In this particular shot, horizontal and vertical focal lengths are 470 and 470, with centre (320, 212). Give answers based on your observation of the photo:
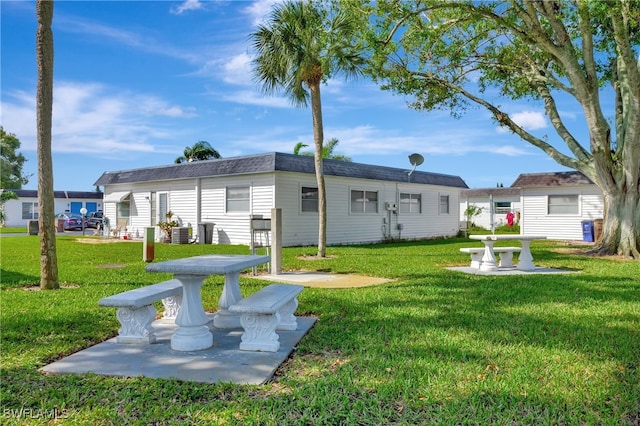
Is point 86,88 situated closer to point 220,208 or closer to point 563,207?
point 220,208

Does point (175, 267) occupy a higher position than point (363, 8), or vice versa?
point (363, 8)

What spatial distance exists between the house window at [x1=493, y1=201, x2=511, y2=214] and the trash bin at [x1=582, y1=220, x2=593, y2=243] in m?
11.8

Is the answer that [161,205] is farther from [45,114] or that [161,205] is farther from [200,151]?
[200,151]

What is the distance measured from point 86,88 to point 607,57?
598 inches

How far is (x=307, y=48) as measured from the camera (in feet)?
38.8

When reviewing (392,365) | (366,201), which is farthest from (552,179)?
(392,365)

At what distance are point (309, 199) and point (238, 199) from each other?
8.65 feet

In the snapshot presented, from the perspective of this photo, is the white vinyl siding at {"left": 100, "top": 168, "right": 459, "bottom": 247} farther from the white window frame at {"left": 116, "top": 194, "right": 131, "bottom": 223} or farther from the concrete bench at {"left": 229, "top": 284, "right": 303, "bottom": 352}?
the concrete bench at {"left": 229, "top": 284, "right": 303, "bottom": 352}

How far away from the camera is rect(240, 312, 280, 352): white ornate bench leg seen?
13.2ft

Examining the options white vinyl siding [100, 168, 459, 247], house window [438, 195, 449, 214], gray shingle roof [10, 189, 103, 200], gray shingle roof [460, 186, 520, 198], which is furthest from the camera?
gray shingle roof [10, 189, 103, 200]

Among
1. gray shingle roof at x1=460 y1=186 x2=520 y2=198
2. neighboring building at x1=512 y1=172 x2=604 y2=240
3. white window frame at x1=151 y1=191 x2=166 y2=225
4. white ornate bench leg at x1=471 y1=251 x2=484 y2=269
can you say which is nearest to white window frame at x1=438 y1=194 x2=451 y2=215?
neighboring building at x1=512 y1=172 x2=604 y2=240

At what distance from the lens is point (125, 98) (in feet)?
36.8

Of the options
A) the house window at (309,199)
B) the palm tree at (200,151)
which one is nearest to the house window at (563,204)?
the house window at (309,199)

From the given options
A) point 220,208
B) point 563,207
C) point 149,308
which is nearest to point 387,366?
point 149,308
